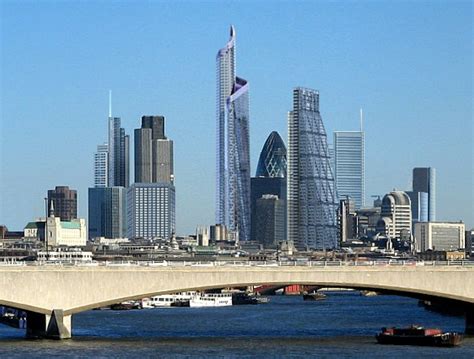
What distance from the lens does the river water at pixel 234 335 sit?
85.4m

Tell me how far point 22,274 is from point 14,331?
16.3 m

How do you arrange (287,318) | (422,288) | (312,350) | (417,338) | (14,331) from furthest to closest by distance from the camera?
(287,318) < (14,331) < (422,288) < (417,338) < (312,350)

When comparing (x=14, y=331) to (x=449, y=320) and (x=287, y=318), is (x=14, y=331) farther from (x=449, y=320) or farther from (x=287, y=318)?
(x=449, y=320)

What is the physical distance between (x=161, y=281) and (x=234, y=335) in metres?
8.37

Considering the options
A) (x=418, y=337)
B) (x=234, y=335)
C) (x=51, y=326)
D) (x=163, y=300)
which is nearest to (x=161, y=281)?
(x=51, y=326)

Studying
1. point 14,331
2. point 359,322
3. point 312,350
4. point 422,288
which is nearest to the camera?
point 312,350

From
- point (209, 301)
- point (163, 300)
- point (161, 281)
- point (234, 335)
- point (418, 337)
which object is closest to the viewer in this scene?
point (418, 337)

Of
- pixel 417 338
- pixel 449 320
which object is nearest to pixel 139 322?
pixel 449 320

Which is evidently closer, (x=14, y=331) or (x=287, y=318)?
(x=14, y=331)

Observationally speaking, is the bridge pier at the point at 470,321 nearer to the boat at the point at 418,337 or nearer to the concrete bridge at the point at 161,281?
the concrete bridge at the point at 161,281

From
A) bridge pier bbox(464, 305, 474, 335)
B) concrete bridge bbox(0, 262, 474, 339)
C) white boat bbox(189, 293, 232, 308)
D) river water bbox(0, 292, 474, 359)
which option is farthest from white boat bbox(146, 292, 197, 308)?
concrete bridge bbox(0, 262, 474, 339)

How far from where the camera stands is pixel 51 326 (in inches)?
3728

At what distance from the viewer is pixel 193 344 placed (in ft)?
302

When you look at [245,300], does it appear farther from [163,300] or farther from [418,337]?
[418,337]
